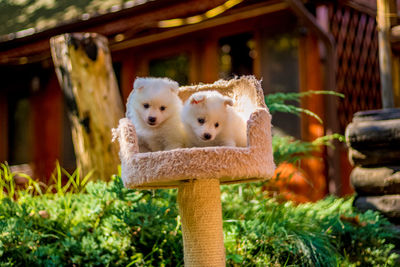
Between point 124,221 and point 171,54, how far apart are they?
499 centimetres

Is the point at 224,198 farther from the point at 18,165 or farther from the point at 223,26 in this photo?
the point at 18,165

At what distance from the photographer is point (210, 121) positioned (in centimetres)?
304

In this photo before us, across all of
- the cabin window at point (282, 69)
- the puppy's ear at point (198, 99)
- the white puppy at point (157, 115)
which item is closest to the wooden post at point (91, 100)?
the white puppy at point (157, 115)

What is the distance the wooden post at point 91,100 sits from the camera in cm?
480

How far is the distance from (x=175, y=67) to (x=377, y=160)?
4.73m

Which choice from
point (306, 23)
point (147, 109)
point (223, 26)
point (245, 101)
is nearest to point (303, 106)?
point (306, 23)

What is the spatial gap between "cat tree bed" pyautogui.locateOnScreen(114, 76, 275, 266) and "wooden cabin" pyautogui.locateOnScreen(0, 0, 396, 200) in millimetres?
3317

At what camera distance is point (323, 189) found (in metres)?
6.36

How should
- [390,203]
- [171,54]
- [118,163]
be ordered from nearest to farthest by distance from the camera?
[390,203] < [118,163] < [171,54]

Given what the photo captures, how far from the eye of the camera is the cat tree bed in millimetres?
2719

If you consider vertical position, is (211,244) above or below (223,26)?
below

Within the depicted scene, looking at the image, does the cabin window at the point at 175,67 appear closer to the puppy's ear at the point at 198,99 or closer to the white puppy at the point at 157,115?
the white puppy at the point at 157,115

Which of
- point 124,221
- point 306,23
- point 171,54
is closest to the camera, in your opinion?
point 124,221

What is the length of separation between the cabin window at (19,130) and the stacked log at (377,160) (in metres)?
7.42
